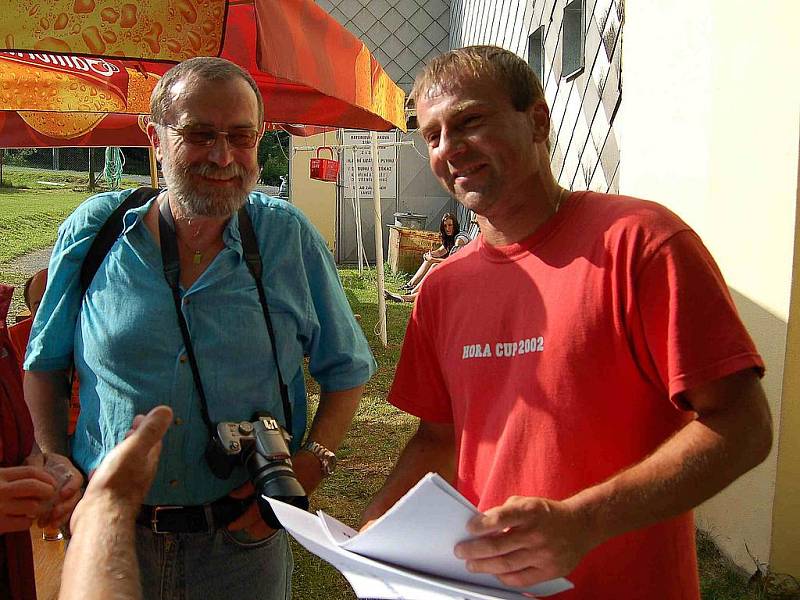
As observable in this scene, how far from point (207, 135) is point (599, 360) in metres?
1.08

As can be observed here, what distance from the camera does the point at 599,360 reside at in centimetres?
132

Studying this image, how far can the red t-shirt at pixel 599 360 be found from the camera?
1.23 metres

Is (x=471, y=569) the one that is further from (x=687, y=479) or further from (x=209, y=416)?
(x=209, y=416)

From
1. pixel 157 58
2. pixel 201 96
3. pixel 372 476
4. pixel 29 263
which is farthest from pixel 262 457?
pixel 29 263

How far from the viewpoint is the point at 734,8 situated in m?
3.03

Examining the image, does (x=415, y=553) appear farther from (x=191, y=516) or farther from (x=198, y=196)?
(x=198, y=196)

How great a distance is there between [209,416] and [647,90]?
2.92 m

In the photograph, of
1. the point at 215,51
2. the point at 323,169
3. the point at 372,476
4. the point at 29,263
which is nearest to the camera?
the point at 215,51

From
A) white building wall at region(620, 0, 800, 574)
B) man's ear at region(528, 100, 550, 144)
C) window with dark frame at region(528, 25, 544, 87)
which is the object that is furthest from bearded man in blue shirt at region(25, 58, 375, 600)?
window with dark frame at region(528, 25, 544, 87)

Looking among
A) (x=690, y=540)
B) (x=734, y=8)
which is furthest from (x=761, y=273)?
(x=690, y=540)

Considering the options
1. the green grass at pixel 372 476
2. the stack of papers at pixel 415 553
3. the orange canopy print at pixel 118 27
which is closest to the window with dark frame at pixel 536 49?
the green grass at pixel 372 476

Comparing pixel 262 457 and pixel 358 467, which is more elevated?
pixel 262 457

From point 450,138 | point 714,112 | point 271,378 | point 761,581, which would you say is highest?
point 714,112

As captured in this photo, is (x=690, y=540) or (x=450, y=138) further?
(x=450, y=138)
